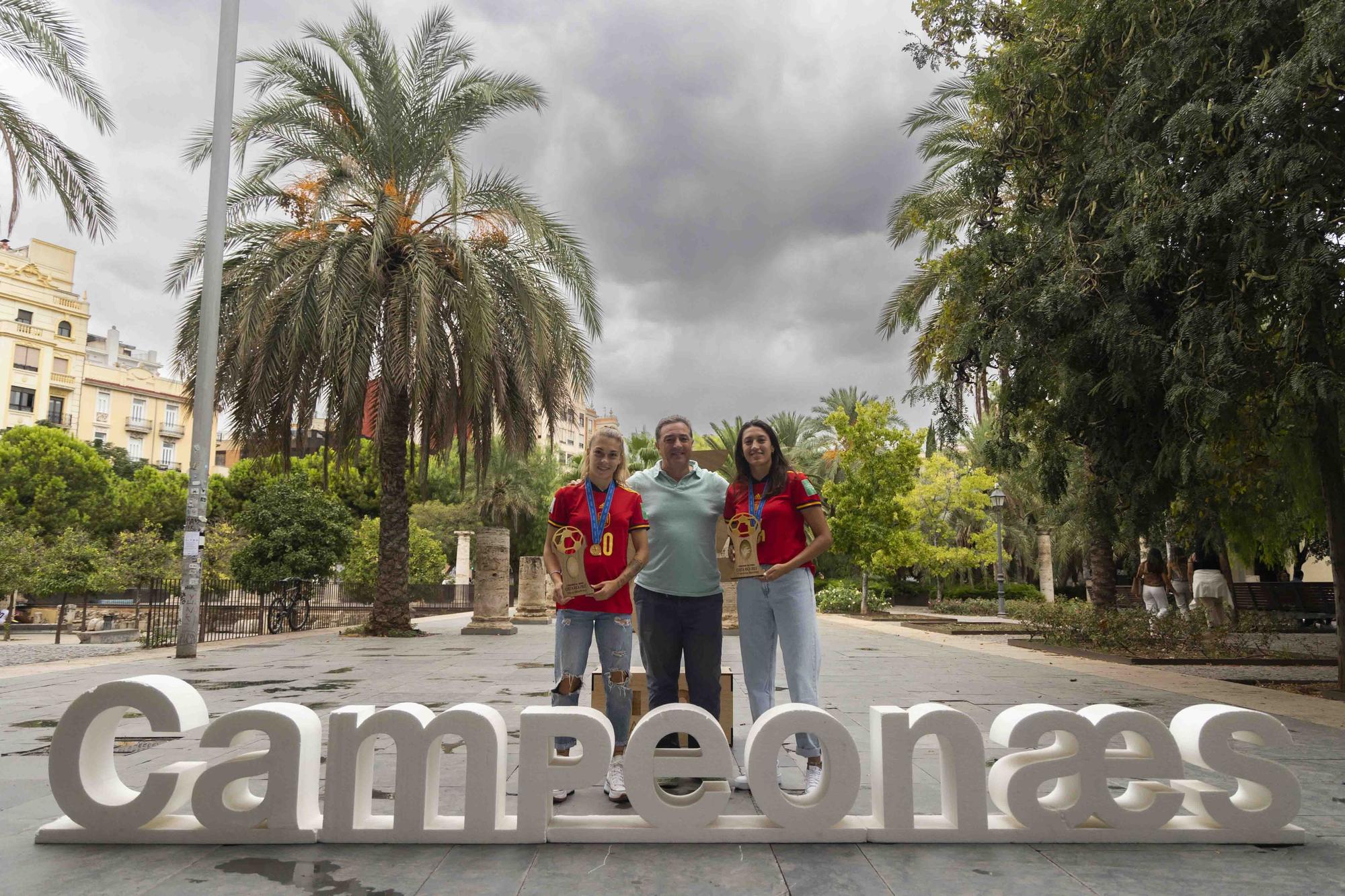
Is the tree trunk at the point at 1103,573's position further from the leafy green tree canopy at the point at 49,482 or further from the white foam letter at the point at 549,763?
the leafy green tree canopy at the point at 49,482

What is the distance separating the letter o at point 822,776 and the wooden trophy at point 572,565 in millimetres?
1084

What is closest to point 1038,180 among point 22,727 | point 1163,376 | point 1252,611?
point 1163,376

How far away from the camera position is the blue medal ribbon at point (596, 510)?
4.10 m

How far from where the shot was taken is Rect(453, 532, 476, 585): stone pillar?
3419 centimetres

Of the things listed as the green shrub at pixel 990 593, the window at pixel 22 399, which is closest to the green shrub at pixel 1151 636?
the green shrub at pixel 990 593

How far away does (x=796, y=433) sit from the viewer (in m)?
41.2

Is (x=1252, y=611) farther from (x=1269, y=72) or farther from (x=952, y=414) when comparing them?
(x=1269, y=72)

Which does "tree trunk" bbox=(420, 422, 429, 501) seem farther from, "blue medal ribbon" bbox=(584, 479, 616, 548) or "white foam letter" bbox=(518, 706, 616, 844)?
"white foam letter" bbox=(518, 706, 616, 844)

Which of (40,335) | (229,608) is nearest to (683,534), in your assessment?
(229,608)

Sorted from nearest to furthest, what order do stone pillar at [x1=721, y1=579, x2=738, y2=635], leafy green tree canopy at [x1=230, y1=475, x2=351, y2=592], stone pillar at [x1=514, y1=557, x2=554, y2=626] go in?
stone pillar at [x1=721, y1=579, x2=738, y2=635] → leafy green tree canopy at [x1=230, y1=475, x2=351, y2=592] → stone pillar at [x1=514, y1=557, x2=554, y2=626]

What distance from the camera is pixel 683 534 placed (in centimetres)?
415

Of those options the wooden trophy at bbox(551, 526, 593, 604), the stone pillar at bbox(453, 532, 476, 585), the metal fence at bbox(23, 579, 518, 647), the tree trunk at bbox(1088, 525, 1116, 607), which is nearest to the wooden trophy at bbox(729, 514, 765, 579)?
the wooden trophy at bbox(551, 526, 593, 604)

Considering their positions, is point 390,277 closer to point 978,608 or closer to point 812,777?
point 812,777

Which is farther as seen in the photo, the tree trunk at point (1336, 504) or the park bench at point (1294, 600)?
the park bench at point (1294, 600)
